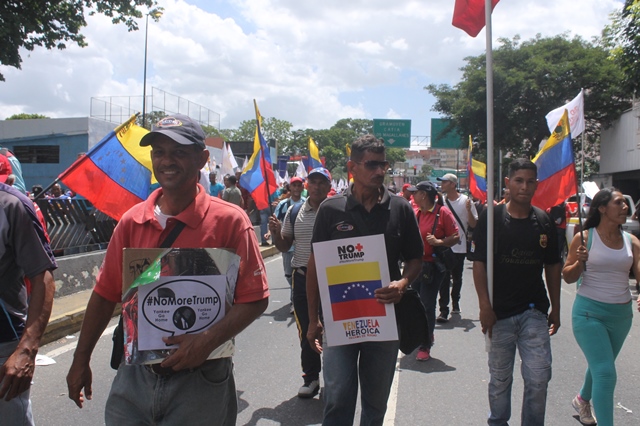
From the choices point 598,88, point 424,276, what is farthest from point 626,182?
point 424,276

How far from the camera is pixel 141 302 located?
2.39 m

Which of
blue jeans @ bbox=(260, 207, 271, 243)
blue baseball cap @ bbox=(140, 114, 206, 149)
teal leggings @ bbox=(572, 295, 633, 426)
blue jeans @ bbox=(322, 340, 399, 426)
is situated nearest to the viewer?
blue baseball cap @ bbox=(140, 114, 206, 149)

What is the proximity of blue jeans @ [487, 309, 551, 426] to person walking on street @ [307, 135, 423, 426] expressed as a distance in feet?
2.57

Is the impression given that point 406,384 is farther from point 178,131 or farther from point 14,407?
point 178,131

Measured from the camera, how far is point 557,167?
5.49m

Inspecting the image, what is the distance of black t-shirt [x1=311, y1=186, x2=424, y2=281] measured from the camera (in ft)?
11.4

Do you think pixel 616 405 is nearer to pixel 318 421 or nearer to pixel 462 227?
pixel 318 421

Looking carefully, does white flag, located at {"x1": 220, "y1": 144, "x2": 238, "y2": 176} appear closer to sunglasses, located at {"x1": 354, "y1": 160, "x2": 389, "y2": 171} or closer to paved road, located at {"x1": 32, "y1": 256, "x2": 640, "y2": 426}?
paved road, located at {"x1": 32, "y1": 256, "x2": 640, "y2": 426}

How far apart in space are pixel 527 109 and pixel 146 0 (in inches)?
867

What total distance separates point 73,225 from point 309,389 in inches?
213

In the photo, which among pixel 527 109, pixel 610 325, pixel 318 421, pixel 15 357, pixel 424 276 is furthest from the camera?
pixel 527 109

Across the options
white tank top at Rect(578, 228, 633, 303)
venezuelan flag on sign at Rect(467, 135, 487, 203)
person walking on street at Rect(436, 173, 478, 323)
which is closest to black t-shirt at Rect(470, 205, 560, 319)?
white tank top at Rect(578, 228, 633, 303)

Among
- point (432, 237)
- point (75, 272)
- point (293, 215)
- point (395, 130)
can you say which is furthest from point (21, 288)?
point (395, 130)

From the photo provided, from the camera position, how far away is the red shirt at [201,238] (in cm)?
248
